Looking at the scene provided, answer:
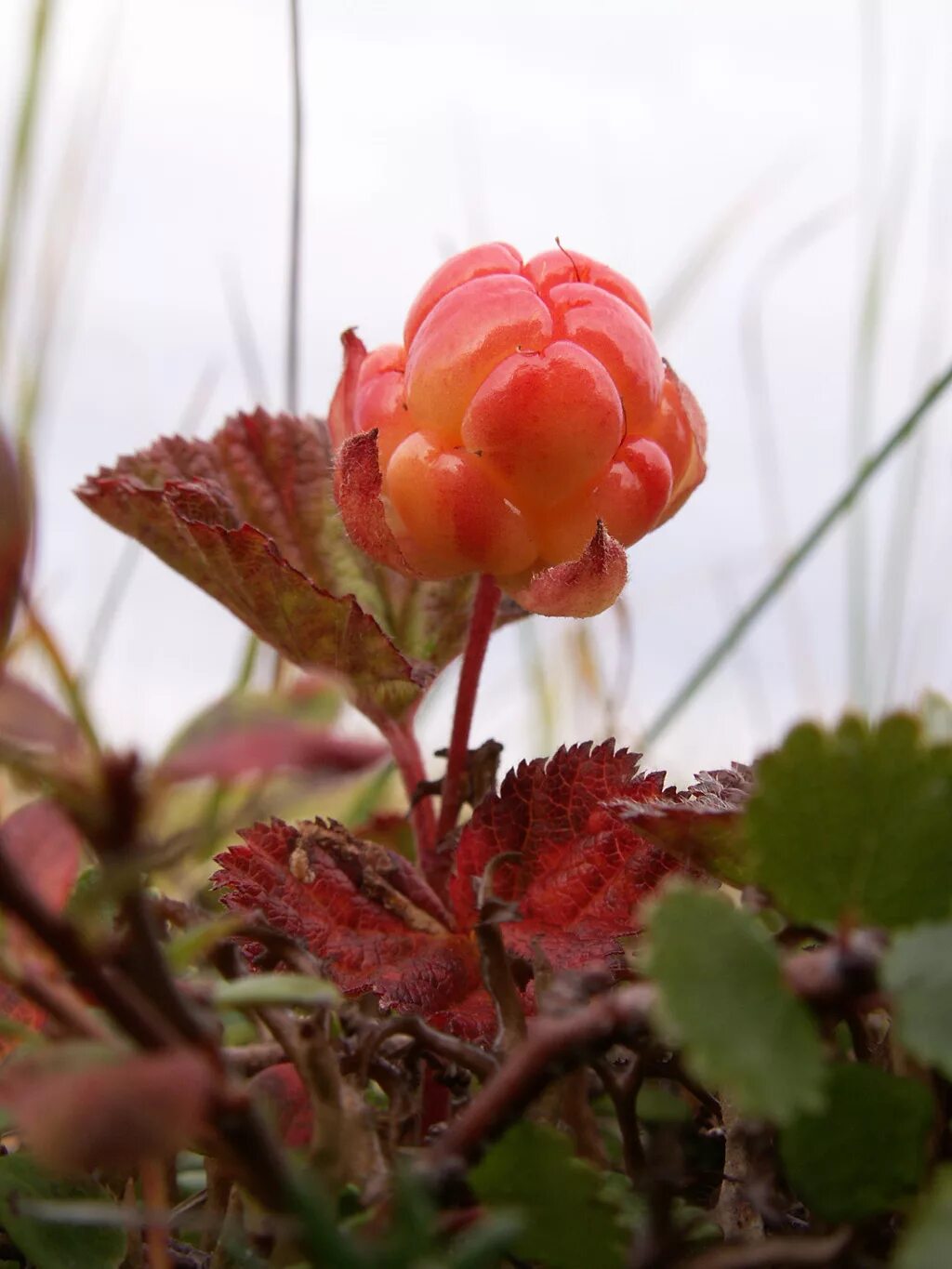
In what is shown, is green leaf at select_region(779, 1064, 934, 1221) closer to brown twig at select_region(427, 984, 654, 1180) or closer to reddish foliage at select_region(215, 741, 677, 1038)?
brown twig at select_region(427, 984, 654, 1180)

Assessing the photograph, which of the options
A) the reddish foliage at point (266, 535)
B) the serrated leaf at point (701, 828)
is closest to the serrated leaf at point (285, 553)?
the reddish foliage at point (266, 535)

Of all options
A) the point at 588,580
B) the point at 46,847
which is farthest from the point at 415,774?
the point at 46,847

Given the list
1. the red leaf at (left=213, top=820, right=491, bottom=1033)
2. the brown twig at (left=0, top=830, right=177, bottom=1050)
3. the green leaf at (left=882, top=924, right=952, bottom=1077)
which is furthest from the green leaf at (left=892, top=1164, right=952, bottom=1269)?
the red leaf at (left=213, top=820, right=491, bottom=1033)

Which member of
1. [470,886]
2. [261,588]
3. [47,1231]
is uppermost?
[261,588]

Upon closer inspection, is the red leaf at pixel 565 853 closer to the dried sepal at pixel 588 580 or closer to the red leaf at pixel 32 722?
the dried sepal at pixel 588 580

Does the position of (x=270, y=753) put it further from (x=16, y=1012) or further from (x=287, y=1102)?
(x=16, y=1012)

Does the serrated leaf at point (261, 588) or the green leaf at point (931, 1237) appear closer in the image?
the green leaf at point (931, 1237)

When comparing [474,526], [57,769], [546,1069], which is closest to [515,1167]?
[546,1069]

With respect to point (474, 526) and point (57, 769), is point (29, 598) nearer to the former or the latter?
point (57, 769)
